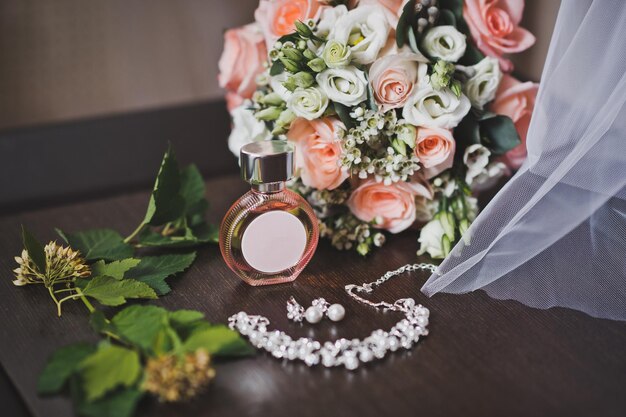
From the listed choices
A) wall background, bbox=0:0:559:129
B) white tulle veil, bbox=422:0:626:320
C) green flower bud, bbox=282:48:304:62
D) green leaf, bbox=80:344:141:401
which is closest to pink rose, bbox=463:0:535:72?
white tulle veil, bbox=422:0:626:320

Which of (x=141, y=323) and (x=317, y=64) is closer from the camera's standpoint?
(x=141, y=323)

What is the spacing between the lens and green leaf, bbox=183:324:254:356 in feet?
2.03

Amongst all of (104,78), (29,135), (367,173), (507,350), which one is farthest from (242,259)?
(104,78)

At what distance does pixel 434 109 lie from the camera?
2.60 feet

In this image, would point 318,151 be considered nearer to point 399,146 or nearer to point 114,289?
point 399,146

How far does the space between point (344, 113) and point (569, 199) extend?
0.87 ft

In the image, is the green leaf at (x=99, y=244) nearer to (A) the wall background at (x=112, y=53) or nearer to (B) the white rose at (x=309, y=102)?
(B) the white rose at (x=309, y=102)

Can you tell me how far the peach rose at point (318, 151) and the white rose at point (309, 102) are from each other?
1.2 inches

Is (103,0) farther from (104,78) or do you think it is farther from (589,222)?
(589,222)

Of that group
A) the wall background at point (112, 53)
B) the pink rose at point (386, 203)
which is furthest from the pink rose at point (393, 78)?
the wall background at point (112, 53)

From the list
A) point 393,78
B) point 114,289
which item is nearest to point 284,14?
point 393,78

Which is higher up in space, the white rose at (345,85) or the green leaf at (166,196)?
the white rose at (345,85)

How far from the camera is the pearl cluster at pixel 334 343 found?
0.65m

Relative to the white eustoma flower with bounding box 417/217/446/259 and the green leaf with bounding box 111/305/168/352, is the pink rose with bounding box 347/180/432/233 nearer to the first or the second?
the white eustoma flower with bounding box 417/217/446/259
